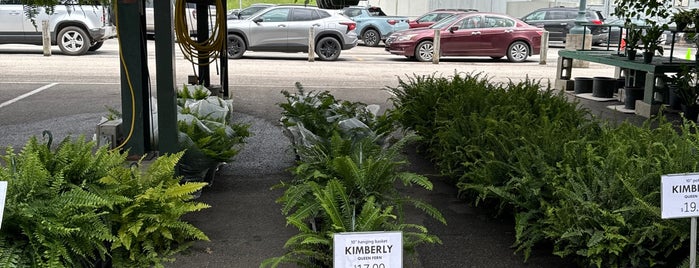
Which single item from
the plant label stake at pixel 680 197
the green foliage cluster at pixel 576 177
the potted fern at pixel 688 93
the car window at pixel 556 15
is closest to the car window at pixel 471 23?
the car window at pixel 556 15

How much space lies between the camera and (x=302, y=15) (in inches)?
797

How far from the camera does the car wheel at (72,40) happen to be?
758 inches

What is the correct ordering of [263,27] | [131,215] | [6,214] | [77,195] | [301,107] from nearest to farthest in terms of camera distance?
[6,214], [77,195], [131,215], [301,107], [263,27]

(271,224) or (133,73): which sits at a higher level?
(133,73)

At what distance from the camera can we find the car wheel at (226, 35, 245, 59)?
773 inches

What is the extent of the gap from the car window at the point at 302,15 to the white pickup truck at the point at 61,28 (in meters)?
5.01

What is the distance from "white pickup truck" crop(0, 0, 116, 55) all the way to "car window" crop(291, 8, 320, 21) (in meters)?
5.01

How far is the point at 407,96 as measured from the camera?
8.51m

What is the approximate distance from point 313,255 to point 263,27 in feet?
54.6

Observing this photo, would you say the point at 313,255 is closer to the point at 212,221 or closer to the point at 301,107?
the point at 212,221

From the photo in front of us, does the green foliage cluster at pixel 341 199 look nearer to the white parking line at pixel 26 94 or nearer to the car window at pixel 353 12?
the white parking line at pixel 26 94

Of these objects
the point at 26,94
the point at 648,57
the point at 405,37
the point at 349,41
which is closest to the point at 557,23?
the point at 405,37

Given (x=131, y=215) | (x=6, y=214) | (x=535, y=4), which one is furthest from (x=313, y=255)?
(x=535, y=4)

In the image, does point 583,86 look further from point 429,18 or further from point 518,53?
point 429,18
